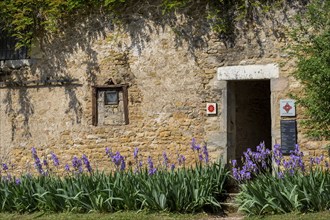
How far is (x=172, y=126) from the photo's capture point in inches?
472

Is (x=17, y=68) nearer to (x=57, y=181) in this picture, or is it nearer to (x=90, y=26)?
(x=90, y=26)

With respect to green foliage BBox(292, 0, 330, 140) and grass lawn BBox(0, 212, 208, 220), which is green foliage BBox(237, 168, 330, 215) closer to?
grass lawn BBox(0, 212, 208, 220)

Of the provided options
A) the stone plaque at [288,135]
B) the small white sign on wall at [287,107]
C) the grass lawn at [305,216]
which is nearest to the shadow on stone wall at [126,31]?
the small white sign on wall at [287,107]

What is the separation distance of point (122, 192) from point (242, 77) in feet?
11.3

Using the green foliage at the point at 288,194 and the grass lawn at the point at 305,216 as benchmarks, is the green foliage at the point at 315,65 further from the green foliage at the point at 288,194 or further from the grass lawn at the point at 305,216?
the grass lawn at the point at 305,216

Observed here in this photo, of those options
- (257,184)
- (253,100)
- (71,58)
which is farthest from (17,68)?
(257,184)

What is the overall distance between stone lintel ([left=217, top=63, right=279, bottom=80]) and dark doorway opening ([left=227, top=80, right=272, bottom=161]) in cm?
27

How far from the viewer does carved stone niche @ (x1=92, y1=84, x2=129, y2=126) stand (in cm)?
1237

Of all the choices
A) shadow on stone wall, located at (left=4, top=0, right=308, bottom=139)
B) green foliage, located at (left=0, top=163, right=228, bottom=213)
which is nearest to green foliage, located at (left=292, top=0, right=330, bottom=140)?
shadow on stone wall, located at (left=4, top=0, right=308, bottom=139)

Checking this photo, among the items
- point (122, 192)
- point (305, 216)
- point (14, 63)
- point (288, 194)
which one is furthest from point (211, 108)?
point (14, 63)

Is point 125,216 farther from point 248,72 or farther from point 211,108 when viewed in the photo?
point 248,72

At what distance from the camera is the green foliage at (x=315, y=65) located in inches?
387

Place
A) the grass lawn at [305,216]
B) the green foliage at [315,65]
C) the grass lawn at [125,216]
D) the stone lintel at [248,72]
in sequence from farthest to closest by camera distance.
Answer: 1. the stone lintel at [248,72]
2. the green foliage at [315,65]
3. the grass lawn at [125,216]
4. the grass lawn at [305,216]

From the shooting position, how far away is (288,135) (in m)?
11.2
